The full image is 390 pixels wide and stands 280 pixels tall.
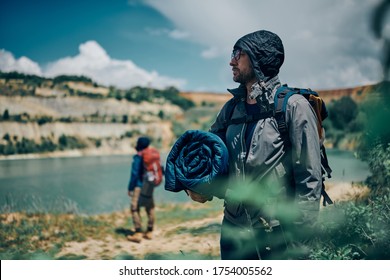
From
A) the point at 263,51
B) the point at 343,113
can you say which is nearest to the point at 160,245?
the point at 343,113

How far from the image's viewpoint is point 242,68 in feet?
7.34

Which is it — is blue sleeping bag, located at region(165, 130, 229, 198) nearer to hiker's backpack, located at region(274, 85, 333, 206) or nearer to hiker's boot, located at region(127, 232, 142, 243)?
hiker's backpack, located at region(274, 85, 333, 206)

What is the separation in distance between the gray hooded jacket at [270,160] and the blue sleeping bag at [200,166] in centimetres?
7

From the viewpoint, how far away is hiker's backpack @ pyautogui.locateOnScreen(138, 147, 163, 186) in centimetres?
579

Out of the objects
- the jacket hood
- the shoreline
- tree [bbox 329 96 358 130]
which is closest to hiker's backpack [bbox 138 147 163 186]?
tree [bbox 329 96 358 130]

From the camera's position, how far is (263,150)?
206 centimetres

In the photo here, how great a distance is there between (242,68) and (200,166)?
1.80 feet

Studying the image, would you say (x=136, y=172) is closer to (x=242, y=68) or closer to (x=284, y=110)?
(x=242, y=68)

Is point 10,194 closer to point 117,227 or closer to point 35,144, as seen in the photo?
point 117,227

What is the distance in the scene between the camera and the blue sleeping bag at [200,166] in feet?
7.13

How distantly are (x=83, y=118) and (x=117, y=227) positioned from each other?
2346 cm
